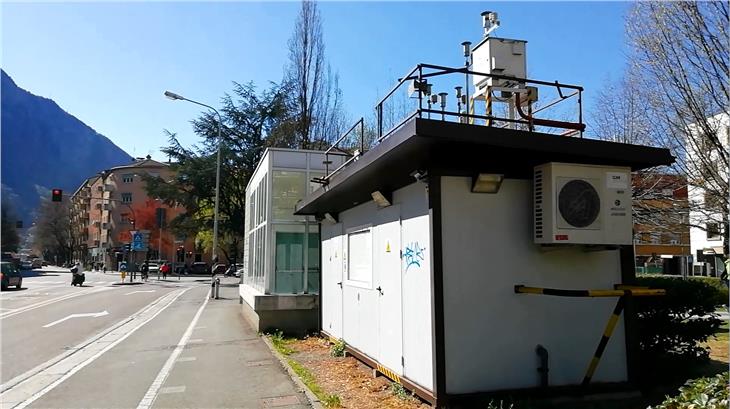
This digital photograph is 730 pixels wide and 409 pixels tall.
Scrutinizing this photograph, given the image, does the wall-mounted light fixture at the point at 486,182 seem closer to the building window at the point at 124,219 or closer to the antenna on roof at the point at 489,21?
the antenna on roof at the point at 489,21

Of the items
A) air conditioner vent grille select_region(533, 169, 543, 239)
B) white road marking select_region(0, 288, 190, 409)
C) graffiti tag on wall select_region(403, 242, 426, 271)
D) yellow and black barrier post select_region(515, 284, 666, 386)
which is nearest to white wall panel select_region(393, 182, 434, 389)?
graffiti tag on wall select_region(403, 242, 426, 271)

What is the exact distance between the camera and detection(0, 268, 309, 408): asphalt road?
7312 millimetres

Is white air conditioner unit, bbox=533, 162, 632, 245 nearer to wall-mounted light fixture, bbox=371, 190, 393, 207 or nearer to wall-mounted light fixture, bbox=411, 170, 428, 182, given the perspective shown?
wall-mounted light fixture, bbox=411, 170, 428, 182

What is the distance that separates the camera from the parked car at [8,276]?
30.8 m

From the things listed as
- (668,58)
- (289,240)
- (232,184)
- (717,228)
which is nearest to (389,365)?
(289,240)

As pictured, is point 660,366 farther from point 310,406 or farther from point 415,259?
point 310,406

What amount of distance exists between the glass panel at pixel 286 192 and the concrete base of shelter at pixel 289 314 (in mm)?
2026

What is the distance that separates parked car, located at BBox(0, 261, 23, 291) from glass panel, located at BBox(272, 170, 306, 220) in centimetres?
2517

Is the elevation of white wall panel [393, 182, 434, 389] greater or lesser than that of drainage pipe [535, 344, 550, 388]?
greater

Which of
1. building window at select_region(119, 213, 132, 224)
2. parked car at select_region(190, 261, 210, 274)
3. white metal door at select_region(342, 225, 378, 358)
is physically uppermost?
building window at select_region(119, 213, 132, 224)

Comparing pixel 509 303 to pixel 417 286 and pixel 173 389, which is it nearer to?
pixel 417 286

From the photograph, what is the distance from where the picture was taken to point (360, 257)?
8992 millimetres

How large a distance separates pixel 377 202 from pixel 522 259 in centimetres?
234

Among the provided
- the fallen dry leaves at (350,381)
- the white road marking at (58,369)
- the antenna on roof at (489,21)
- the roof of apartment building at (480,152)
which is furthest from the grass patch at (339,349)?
the antenna on roof at (489,21)
